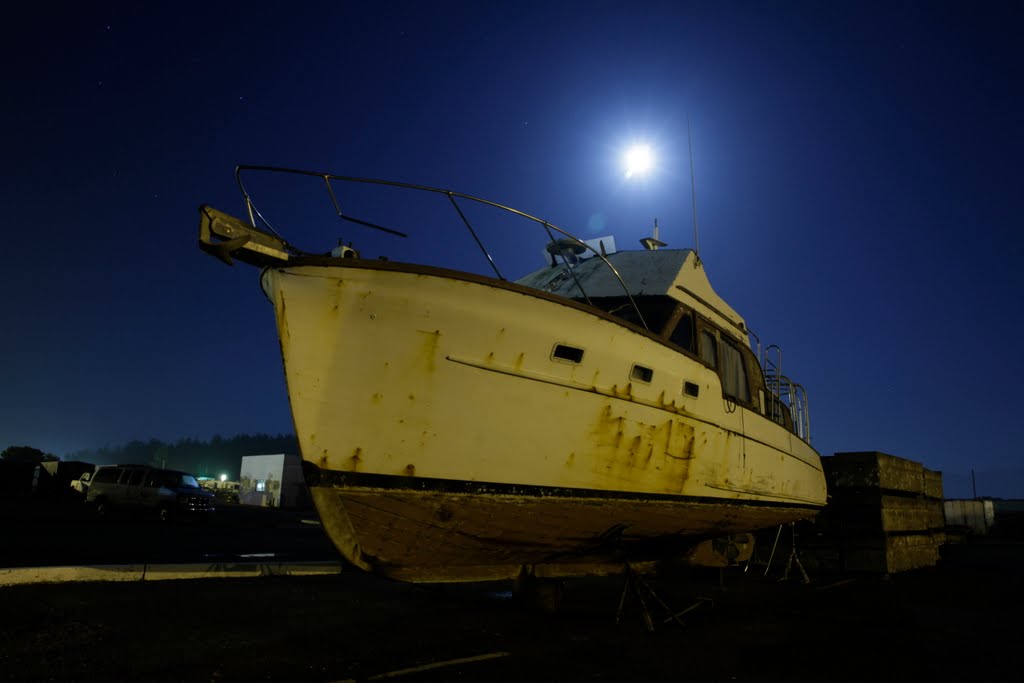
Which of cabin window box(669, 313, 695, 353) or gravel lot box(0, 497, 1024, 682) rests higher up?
cabin window box(669, 313, 695, 353)

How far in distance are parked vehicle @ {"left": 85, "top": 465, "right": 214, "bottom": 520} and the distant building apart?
13.4 meters

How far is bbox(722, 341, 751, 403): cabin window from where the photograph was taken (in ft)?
23.3

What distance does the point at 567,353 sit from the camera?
15.9 feet

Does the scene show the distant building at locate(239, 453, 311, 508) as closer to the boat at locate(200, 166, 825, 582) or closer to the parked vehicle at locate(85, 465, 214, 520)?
the parked vehicle at locate(85, 465, 214, 520)

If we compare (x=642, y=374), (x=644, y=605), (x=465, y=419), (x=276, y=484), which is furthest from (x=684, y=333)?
(x=276, y=484)

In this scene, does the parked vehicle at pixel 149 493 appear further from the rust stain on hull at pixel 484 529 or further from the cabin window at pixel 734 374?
the cabin window at pixel 734 374

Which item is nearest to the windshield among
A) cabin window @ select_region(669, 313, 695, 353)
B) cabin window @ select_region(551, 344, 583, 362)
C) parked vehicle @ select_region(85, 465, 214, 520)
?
parked vehicle @ select_region(85, 465, 214, 520)

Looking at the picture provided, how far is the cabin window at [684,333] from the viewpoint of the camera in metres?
6.69

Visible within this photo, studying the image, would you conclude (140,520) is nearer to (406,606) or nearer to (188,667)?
(406,606)

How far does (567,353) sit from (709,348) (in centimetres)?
289

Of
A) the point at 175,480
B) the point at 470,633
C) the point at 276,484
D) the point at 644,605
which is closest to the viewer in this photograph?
the point at 470,633

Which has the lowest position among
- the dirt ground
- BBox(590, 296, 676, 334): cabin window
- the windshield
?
the dirt ground

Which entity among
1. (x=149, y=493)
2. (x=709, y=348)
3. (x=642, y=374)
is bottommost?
(x=149, y=493)

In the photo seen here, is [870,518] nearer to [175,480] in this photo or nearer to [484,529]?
[484,529]
